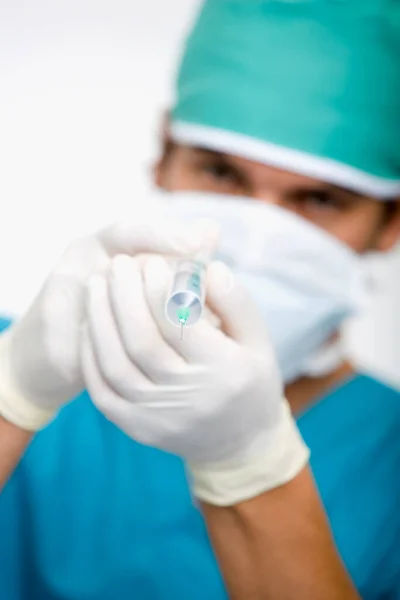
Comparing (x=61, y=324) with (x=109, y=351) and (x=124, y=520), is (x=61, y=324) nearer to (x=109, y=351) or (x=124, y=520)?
(x=109, y=351)

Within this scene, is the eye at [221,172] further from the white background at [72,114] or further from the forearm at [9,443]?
→ the forearm at [9,443]

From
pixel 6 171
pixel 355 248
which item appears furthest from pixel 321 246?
pixel 6 171

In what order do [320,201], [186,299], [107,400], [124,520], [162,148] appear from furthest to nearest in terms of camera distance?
[162,148]
[320,201]
[124,520]
[107,400]
[186,299]

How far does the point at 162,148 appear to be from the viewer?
98 cm

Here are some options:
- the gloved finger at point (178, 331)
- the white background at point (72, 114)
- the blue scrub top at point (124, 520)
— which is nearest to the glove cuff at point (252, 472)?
the gloved finger at point (178, 331)

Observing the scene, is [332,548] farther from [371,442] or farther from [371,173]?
[371,173]

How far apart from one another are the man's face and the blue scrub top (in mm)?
323

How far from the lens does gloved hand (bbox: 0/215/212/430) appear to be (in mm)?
523

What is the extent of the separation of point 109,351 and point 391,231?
59cm

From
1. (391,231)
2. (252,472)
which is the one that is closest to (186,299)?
(252,472)

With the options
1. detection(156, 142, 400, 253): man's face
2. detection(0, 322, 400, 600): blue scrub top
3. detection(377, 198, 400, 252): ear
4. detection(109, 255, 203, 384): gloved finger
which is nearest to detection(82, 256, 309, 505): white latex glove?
detection(109, 255, 203, 384): gloved finger

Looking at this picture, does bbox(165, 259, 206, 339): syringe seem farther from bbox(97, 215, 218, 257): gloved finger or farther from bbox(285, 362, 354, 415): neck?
bbox(285, 362, 354, 415): neck

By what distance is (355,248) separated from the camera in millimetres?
889

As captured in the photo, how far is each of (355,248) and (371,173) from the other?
0.41 feet
